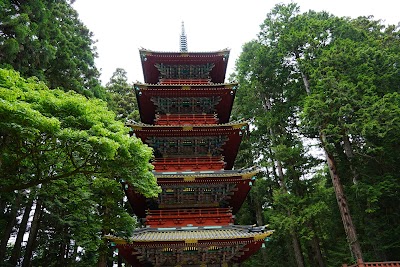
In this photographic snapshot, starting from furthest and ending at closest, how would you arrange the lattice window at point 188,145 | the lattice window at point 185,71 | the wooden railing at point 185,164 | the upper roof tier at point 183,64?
the lattice window at point 185,71 → the upper roof tier at point 183,64 → the lattice window at point 188,145 → the wooden railing at point 185,164

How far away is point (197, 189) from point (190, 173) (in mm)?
765

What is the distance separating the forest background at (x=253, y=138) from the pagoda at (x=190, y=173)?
1.30 meters

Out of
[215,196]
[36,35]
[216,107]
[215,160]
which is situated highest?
[36,35]

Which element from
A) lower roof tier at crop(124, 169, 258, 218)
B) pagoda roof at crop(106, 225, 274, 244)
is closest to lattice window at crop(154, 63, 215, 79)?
lower roof tier at crop(124, 169, 258, 218)

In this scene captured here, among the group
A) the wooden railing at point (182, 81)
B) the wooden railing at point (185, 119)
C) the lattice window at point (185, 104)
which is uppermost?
the wooden railing at point (182, 81)

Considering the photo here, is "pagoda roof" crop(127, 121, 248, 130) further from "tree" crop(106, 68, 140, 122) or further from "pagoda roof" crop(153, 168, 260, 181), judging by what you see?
"tree" crop(106, 68, 140, 122)

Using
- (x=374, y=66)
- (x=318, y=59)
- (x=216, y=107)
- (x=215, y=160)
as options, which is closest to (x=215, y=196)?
(x=215, y=160)

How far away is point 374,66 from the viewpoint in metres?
17.2

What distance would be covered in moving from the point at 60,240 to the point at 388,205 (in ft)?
57.8

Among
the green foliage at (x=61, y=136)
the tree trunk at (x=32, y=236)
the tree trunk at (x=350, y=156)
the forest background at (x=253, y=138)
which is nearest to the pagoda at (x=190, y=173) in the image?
the forest background at (x=253, y=138)

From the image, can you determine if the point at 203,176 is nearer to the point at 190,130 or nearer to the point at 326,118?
the point at 190,130

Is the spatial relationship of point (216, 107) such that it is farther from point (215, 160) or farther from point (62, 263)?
point (62, 263)

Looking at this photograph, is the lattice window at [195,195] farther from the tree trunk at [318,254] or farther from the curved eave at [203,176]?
the tree trunk at [318,254]

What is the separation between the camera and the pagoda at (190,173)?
11.0 metres
